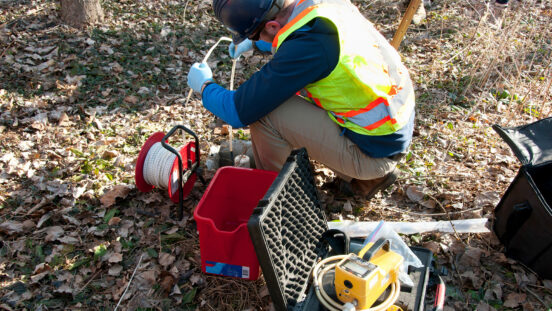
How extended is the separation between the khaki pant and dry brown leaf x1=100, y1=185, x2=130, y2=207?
1.31 metres

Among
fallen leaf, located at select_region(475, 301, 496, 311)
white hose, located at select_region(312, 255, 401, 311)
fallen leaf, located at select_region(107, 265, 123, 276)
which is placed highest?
white hose, located at select_region(312, 255, 401, 311)

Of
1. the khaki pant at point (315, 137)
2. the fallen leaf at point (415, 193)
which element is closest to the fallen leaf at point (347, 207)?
the khaki pant at point (315, 137)

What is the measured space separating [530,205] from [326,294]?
168cm

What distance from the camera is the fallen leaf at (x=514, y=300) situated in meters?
2.79

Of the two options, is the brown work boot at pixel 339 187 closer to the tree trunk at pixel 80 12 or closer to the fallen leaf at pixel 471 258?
the fallen leaf at pixel 471 258

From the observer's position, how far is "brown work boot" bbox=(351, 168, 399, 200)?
340cm

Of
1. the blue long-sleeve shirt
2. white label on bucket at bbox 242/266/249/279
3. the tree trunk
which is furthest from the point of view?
the tree trunk

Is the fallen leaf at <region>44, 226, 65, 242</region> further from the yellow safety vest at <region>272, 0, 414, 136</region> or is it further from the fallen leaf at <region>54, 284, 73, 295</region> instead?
the yellow safety vest at <region>272, 0, 414, 136</region>

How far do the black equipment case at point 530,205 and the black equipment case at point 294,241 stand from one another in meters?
0.80

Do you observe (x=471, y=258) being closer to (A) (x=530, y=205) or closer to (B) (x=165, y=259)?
(A) (x=530, y=205)

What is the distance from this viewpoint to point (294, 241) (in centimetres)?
243

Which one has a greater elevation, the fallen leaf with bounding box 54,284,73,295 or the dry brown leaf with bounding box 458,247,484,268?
the dry brown leaf with bounding box 458,247,484,268

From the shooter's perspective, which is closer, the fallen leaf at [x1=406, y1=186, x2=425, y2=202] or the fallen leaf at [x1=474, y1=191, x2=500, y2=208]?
the fallen leaf at [x1=474, y1=191, x2=500, y2=208]

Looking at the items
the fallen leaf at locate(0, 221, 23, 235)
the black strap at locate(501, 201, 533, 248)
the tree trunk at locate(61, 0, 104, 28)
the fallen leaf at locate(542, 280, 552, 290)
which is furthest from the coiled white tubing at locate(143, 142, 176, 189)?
the tree trunk at locate(61, 0, 104, 28)
